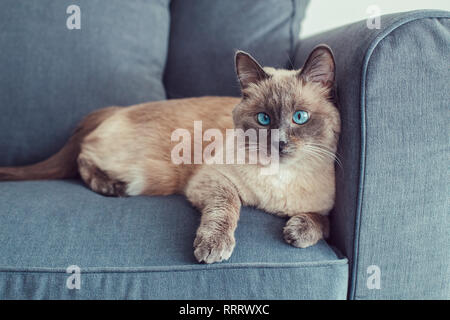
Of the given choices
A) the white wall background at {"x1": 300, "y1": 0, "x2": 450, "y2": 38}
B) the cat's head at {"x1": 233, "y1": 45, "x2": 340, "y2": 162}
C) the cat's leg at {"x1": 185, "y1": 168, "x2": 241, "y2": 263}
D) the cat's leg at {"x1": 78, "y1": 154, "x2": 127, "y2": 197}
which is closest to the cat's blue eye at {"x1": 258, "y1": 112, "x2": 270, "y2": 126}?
the cat's head at {"x1": 233, "y1": 45, "x2": 340, "y2": 162}

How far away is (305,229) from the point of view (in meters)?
1.04

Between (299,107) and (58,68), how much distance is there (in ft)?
3.77

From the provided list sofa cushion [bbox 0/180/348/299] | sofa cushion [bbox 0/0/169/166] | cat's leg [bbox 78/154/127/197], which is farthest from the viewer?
sofa cushion [bbox 0/0/169/166]

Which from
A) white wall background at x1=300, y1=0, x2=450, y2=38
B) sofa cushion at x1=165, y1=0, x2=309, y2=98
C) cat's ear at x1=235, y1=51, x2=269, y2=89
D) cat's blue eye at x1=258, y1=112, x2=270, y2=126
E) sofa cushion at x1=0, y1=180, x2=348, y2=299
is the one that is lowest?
sofa cushion at x1=0, y1=180, x2=348, y2=299

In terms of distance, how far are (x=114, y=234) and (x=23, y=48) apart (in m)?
1.08

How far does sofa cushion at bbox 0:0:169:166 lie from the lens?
1569 millimetres

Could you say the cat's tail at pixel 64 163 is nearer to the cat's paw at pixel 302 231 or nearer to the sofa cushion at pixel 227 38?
the sofa cushion at pixel 227 38

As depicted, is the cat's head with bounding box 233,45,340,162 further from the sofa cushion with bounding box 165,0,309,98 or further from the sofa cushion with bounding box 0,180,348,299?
the sofa cushion with bounding box 165,0,309,98

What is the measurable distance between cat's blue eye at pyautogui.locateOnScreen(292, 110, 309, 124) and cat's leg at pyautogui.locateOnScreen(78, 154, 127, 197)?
740 millimetres

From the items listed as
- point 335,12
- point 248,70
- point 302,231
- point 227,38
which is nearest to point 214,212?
point 302,231

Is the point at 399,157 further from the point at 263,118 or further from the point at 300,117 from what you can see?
the point at 263,118

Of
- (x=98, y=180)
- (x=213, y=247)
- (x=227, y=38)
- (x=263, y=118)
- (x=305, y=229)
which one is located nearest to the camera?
(x=213, y=247)
